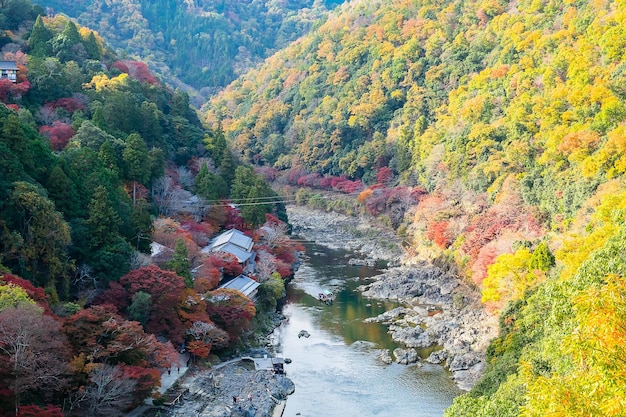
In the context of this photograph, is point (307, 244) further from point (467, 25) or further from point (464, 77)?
point (467, 25)

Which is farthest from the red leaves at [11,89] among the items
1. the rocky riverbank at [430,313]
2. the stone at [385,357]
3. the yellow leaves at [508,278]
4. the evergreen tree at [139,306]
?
the yellow leaves at [508,278]

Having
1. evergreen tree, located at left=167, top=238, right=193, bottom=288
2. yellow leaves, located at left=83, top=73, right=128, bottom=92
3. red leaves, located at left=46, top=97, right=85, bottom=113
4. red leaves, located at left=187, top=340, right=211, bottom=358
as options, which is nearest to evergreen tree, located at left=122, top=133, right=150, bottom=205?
red leaves, located at left=46, top=97, right=85, bottom=113

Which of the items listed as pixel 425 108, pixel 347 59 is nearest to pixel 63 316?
pixel 425 108

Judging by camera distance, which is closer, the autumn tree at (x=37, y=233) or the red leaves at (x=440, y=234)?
the autumn tree at (x=37, y=233)

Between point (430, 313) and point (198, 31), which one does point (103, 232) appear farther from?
point (198, 31)

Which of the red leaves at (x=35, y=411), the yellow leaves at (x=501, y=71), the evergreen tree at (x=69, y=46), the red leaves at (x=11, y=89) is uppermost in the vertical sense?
the evergreen tree at (x=69, y=46)

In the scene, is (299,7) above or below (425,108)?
above

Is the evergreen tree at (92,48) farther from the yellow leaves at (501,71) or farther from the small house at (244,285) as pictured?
the yellow leaves at (501,71)
